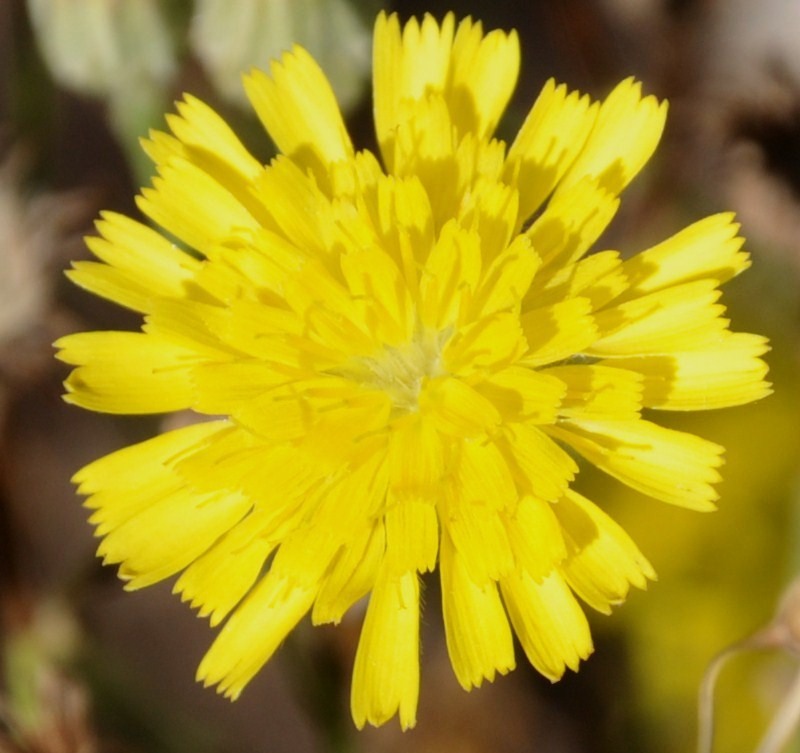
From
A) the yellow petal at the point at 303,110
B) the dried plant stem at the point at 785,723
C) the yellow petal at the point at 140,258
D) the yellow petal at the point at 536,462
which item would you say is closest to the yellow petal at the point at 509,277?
the yellow petal at the point at 536,462

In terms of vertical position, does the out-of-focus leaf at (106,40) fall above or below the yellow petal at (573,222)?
above

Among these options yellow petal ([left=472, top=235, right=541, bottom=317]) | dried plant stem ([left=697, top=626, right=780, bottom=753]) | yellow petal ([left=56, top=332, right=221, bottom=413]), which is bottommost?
dried plant stem ([left=697, top=626, right=780, bottom=753])

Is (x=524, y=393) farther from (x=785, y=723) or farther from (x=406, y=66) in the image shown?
(x=785, y=723)

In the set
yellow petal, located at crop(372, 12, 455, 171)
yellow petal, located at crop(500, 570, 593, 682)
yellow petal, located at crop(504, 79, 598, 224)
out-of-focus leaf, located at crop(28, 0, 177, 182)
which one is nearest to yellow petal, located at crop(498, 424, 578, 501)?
yellow petal, located at crop(500, 570, 593, 682)

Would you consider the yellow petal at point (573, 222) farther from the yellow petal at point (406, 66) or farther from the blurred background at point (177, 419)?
the blurred background at point (177, 419)

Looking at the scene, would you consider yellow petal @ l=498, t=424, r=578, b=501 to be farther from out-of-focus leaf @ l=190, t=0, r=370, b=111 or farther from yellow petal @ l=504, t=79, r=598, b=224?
out-of-focus leaf @ l=190, t=0, r=370, b=111

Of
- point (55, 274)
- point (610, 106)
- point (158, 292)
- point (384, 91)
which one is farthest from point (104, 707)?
point (610, 106)

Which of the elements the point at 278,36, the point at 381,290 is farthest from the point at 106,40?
the point at 381,290
